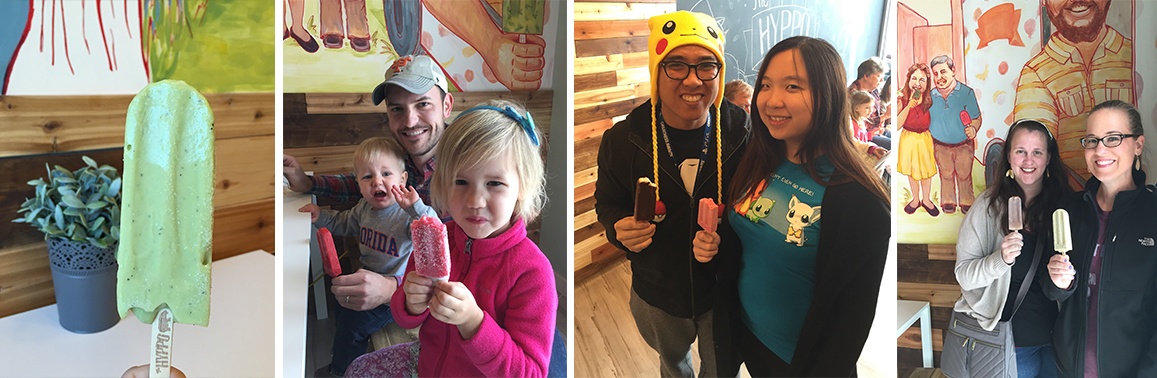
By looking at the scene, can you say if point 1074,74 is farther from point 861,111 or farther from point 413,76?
point 413,76

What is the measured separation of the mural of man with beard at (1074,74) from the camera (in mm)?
1423

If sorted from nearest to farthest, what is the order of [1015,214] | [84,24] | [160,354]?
[160,354]
[1015,214]
[84,24]

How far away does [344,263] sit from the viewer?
54.2 inches

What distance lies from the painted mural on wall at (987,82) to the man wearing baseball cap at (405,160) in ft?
3.05

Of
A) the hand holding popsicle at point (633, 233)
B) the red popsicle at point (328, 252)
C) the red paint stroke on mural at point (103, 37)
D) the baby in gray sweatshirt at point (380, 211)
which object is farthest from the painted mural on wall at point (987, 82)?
the red paint stroke on mural at point (103, 37)

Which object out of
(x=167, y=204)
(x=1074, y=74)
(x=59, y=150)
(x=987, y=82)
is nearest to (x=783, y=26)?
(x=987, y=82)

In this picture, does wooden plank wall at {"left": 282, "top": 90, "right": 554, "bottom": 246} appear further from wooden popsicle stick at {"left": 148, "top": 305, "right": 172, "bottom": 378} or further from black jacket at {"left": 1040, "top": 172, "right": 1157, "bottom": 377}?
black jacket at {"left": 1040, "top": 172, "right": 1157, "bottom": 377}

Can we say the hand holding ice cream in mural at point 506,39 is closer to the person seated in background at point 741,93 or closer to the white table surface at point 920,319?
the person seated in background at point 741,93

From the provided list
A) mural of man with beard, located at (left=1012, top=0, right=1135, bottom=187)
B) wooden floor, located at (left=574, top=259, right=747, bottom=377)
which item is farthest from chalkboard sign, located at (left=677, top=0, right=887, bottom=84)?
wooden floor, located at (left=574, top=259, right=747, bottom=377)

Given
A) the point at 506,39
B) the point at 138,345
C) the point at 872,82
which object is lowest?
the point at 138,345

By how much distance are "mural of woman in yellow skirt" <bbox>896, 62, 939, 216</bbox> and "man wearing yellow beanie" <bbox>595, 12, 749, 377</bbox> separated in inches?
14.1

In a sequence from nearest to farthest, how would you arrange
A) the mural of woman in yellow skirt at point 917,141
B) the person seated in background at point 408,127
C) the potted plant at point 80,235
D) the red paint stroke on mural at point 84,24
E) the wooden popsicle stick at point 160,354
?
the wooden popsicle stick at point 160,354, the person seated in background at point 408,127, the mural of woman in yellow skirt at point 917,141, the potted plant at point 80,235, the red paint stroke on mural at point 84,24

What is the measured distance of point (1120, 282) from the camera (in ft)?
4.78

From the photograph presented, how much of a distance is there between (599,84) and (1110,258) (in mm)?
1110
